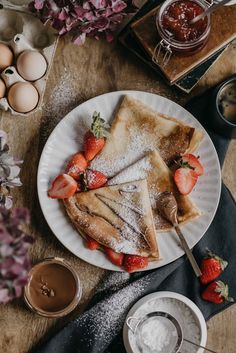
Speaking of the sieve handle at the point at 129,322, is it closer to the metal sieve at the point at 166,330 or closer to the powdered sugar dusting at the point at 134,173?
the metal sieve at the point at 166,330

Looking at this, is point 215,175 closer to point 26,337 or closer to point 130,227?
point 130,227

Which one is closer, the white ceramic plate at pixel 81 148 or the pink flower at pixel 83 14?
the pink flower at pixel 83 14

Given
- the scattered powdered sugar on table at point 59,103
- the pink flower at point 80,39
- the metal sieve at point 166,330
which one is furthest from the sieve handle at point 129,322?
the pink flower at point 80,39

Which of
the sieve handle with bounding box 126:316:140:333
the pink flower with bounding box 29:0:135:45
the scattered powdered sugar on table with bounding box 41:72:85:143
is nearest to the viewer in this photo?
the pink flower with bounding box 29:0:135:45

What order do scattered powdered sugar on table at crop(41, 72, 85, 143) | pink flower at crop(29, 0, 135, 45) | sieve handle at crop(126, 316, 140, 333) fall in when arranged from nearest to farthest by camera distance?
pink flower at crop(29, 0, 135, 45), sieve handle at crop(126, 316, 140, 333), scattered powdered sugar on table at crop(41, 72, 85, 143)

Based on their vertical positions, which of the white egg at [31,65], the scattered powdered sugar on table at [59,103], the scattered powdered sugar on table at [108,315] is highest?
the white egg at [31,65]

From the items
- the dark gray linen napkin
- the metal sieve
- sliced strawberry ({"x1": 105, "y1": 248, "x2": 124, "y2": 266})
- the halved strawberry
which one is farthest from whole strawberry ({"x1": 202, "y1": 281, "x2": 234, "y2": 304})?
the halved strawberry

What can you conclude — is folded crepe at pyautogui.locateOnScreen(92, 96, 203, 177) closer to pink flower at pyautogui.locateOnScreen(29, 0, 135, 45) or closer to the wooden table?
the wooden table

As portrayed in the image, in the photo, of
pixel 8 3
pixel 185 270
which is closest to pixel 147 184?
pixel 185 270
